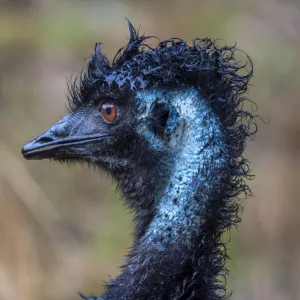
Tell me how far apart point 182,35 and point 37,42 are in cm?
161

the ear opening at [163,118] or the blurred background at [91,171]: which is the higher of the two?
the blurred background at [91,171]

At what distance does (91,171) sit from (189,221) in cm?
496

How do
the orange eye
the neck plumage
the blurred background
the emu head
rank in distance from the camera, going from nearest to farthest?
the neck plumage, the emu head, the orange eye, the blurred background

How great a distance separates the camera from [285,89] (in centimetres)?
843

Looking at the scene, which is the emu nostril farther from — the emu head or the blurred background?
the blurred background

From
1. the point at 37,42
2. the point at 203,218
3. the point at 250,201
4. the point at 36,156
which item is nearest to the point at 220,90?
the point at 203,218

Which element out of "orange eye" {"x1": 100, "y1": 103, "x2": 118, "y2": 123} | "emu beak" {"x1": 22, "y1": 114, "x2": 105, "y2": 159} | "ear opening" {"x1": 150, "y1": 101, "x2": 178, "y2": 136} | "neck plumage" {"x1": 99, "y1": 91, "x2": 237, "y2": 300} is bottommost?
"neck plumage" {"x1": 99, "y1": 91, "x2": 237, "y2": 300}

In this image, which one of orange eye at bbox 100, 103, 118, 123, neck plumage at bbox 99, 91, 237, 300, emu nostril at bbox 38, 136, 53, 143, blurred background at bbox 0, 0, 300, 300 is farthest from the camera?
blurred background at bbox 0, 0, 300, 300

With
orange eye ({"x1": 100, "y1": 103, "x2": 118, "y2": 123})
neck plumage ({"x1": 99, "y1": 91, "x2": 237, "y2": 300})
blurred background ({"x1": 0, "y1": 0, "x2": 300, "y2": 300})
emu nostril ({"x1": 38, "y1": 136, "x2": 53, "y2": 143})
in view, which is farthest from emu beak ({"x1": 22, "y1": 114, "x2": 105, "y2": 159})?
blurred background ({"x1": 0, "y1": 0, "x2": 300, "y2": 300})

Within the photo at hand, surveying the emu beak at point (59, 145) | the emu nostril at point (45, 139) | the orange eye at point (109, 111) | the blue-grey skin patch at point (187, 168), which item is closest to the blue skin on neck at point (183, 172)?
the blue-grey skin patch at point (187, 168)

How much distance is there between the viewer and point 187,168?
3805mm

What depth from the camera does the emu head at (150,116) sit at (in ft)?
12.7

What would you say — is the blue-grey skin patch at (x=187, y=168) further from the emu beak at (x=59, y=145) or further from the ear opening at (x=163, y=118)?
the emu beak at (x=59, y=145)

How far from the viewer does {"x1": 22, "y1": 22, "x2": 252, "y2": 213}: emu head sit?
3873 millimetres
